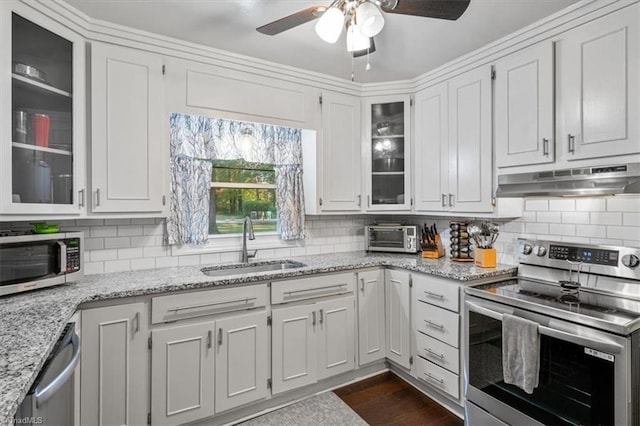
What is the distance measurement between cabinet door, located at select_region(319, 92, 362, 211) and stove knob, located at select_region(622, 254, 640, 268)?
1.85 meters

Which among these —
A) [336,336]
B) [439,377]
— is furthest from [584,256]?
[336,336]

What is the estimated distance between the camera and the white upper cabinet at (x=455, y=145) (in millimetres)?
2443

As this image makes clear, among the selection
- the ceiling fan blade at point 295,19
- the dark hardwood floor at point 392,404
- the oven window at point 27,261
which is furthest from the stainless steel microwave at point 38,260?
the dark hardwood floor at point 392,404

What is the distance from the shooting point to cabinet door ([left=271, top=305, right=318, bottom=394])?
7.54ft

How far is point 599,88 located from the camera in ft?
6.03

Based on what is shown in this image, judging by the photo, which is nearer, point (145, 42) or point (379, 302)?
point (145, 42)

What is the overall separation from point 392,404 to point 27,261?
239 centimetres

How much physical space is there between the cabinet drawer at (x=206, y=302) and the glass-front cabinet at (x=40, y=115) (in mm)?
744

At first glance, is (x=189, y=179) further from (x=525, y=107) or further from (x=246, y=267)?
(x=525, y=107)

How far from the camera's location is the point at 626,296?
1807 mm

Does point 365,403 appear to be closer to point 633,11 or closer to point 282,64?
point 282,64

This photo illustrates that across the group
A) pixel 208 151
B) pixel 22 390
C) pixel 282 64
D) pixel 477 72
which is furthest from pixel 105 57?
pixel 477 72

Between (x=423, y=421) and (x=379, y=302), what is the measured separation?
85cm

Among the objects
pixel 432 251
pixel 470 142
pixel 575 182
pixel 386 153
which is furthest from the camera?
pixel 386 153
